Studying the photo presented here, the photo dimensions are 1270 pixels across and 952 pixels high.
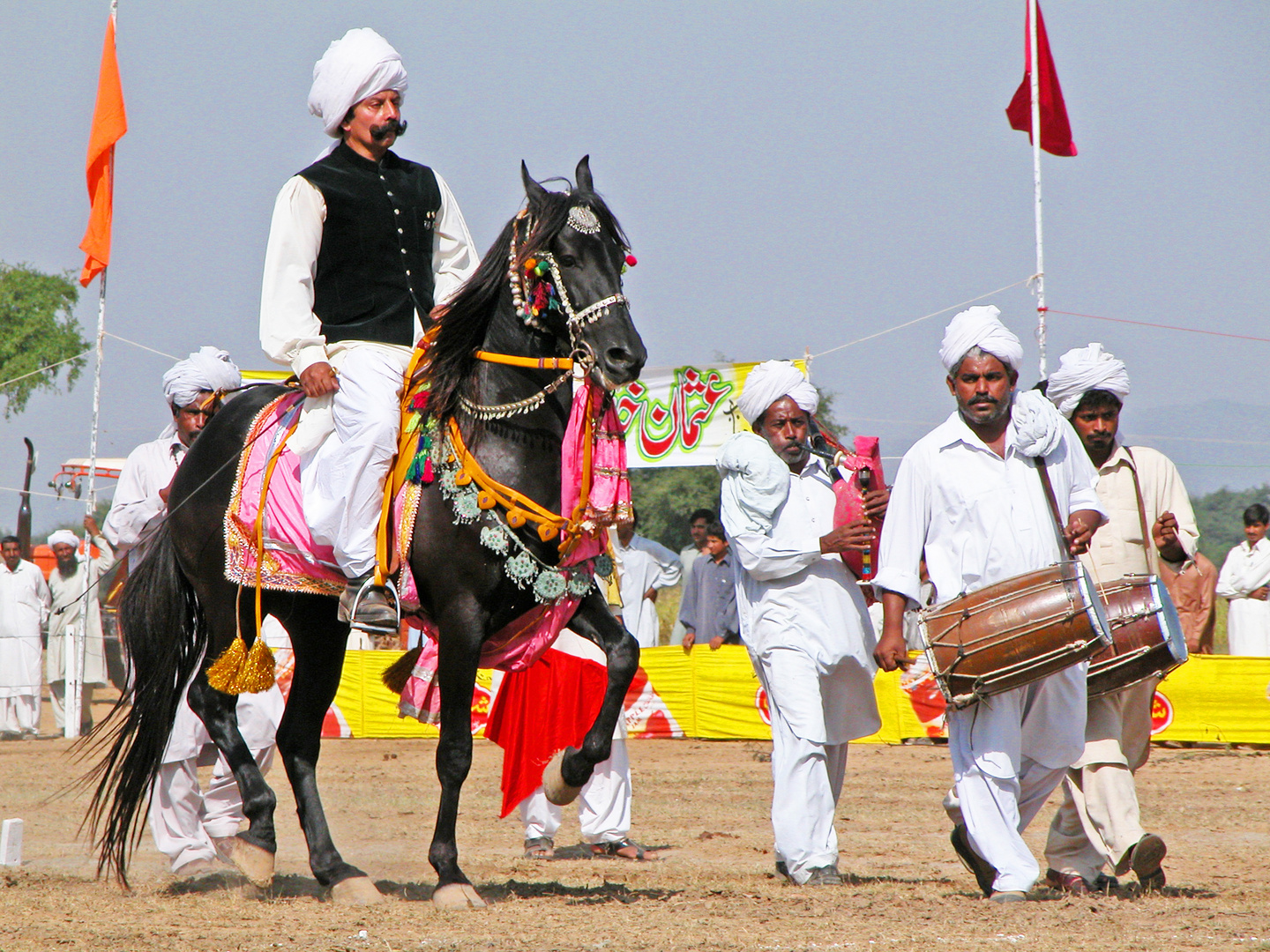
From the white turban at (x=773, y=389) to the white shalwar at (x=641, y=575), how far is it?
687cm

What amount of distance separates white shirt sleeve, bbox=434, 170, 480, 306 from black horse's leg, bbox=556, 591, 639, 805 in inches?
63.9

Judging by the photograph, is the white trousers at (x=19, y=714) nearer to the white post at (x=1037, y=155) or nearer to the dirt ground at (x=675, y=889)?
the dirt ground at (x=675, y=889)

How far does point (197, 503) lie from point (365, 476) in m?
1.45

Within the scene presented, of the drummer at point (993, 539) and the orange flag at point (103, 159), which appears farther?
the orange flag at point (103, 159)

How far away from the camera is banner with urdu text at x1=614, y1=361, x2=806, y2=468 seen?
50.9ft

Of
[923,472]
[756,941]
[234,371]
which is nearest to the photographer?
[756,941]

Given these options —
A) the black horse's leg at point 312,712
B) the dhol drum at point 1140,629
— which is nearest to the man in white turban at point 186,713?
the black horse's leg at point 312,712

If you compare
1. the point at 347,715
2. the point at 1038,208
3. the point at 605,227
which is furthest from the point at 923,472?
the point at 347,715

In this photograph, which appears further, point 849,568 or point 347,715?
point 347,715

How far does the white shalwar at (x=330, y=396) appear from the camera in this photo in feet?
18.5

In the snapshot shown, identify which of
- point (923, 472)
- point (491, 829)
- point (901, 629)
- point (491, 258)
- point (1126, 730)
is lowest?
point (491, 829)

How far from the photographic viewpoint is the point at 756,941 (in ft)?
15.6

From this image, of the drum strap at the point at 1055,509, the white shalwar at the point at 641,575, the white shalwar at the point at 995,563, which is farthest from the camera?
the white shalwar at the point at 641,575

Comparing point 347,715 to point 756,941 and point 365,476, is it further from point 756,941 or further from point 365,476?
point 756,941
